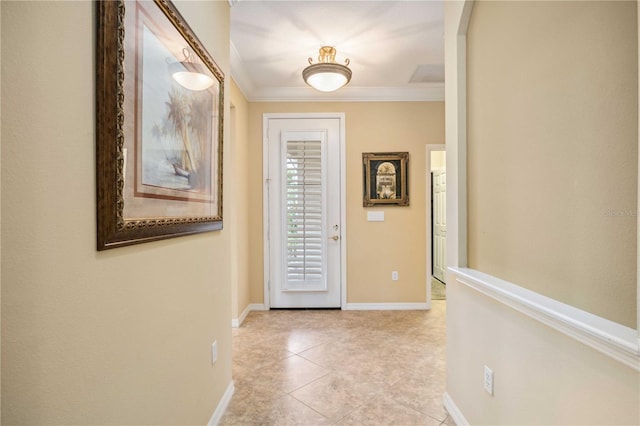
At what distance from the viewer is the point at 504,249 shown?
4.47ft

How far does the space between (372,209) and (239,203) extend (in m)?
1.54

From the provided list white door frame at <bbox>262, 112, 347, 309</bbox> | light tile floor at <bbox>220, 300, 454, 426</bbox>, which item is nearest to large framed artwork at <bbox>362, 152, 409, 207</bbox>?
white door frame at <bbox>262, 112, 347, 309</bbox>

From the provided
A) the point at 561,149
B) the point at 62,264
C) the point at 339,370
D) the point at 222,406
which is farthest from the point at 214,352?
the point at 561,149

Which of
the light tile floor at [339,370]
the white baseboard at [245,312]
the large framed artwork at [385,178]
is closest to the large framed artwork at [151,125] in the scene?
the light tile floor at [339,370]

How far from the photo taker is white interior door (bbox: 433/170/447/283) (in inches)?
203

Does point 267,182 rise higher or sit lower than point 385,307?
higher

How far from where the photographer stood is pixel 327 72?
261 cm

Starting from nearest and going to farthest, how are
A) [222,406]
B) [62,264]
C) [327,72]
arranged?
1. [62,264]
2. [222,406]
3. [327,72]

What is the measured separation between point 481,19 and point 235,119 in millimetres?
2397

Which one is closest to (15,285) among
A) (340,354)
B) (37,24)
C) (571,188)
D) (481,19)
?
(37,24)

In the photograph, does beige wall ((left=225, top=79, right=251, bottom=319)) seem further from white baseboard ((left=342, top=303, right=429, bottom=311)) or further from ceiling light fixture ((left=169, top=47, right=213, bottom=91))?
ceiling light fixture ((left=169, top=47, right=213, bottom=91))

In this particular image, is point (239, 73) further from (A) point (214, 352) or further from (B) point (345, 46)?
(A) point (214, 352)

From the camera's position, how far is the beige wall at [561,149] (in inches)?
35.2

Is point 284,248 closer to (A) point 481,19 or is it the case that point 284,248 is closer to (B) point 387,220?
(B) point 387,220
